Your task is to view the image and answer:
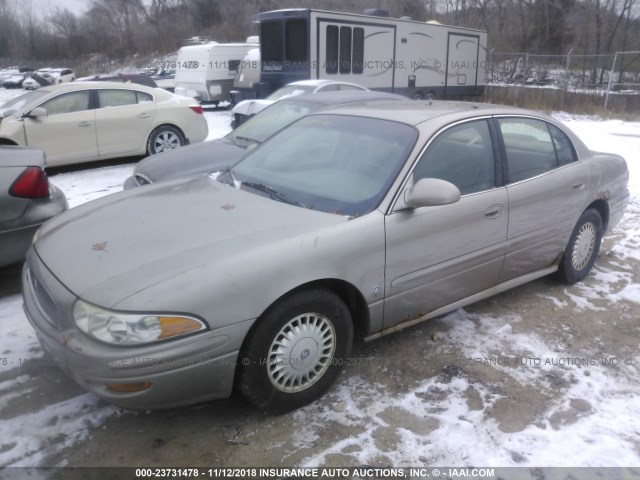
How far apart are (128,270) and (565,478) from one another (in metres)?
2.28

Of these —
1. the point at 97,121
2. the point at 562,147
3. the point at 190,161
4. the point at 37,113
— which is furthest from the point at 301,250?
the point at 97,121

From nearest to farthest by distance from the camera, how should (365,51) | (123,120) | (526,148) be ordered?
(526,148)
(123,120)
(365,51)

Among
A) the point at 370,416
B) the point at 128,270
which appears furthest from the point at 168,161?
the point at 370,416

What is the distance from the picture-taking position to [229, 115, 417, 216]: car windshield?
3.21 meters

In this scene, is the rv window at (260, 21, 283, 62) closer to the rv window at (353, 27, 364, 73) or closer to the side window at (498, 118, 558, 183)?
the rv window at (353, 27, 364, 73)

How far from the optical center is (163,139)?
9.55 metres

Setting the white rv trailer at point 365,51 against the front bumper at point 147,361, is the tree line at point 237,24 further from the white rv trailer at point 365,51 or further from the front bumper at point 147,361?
the front bumper at point 147,361

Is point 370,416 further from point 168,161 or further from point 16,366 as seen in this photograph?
point 168,161

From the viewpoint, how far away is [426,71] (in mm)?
18062

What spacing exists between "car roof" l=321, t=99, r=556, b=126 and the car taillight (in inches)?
93.9

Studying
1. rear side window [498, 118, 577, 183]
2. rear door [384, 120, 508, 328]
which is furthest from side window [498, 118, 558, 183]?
rear door [384, 120, 508, 328]

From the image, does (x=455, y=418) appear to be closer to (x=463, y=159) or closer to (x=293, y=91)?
(x=463, y=159)

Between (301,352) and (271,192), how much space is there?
1.06 meters

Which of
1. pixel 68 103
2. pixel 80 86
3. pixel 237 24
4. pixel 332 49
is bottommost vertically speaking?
pixel 68 103
